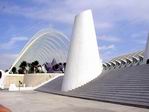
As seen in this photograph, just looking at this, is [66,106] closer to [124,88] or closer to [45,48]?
[124,88]

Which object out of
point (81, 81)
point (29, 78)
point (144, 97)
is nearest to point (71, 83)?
point (81, 81)

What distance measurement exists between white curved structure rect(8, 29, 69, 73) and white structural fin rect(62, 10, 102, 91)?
39.8 m

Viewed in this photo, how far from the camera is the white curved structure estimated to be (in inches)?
2788

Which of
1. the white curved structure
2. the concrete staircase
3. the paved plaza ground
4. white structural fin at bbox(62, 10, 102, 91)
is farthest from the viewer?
the white curved structure

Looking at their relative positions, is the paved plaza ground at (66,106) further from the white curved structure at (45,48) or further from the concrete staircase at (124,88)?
the white curved structure at (45,48)

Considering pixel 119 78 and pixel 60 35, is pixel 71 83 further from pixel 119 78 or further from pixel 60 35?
pixel 60 35

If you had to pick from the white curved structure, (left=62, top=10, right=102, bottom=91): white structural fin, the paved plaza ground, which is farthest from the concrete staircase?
the white curved structure

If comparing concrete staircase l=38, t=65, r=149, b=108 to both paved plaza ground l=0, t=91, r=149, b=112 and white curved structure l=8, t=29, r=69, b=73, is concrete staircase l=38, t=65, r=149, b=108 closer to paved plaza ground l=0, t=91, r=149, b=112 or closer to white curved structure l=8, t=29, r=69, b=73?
paved plaza ground l=0, t=91, r=149, b=112

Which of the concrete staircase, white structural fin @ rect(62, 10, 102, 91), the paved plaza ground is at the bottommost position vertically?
the paved plaza ground

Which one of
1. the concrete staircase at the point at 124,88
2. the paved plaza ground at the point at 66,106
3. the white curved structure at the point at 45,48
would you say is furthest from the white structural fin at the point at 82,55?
the white curved structure at the point at 45,48

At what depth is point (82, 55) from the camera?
91.1ft

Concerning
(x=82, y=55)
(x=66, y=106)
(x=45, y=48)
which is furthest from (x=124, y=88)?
(x=45, y=48)

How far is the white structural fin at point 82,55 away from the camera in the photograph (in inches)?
1091

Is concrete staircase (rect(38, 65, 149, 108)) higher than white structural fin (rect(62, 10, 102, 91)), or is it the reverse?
white structural fin (rect(62, 10, 102, 91))
